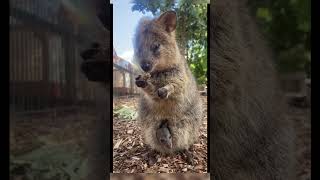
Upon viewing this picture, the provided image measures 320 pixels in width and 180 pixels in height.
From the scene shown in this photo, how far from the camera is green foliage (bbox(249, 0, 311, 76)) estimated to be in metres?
2.17

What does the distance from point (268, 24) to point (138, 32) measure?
1.51 metres

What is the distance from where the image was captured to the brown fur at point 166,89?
3.86m

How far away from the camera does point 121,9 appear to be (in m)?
3.73

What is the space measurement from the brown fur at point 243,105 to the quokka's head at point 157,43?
617 millimetres

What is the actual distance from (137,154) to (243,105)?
4.71 ft

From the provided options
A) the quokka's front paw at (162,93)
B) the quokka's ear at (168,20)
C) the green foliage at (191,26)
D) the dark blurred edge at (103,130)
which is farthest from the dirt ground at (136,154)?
the quokka's ear at (168,20)

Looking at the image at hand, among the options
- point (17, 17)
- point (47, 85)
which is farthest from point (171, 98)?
point (17, 17)

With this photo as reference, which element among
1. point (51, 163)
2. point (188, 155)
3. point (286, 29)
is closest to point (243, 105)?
point (286, 29)

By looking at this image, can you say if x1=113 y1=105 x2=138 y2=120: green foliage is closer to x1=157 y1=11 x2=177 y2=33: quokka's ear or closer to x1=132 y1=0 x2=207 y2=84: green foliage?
x1=132 y1=0 x2=207 y2=84: green foliage

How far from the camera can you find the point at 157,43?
390cm

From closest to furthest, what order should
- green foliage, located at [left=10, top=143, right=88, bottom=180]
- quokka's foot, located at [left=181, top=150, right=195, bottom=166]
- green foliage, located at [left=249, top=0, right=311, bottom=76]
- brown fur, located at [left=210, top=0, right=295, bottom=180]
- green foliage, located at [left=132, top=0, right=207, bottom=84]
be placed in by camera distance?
green foliage, located at [left=10, top=143, right=88, bottom=180], green foliage, located at [left=249, top=0, right=311, bottom=76], brown fur, located at [left=210, top=0, right=295, bottom=180], green foliage, located at [left=132, top=0, right=207, bottom=84], quokka's foot, located at [left=181, top=150, right=195, bottom=166]

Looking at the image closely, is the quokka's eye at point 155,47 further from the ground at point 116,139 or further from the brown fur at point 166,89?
the ground at point 116,139

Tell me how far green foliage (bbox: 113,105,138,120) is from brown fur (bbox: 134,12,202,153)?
0.33 ft

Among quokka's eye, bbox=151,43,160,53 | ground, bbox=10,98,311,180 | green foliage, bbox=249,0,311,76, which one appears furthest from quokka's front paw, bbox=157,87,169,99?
green foliage, bbox=249,0,311,76
